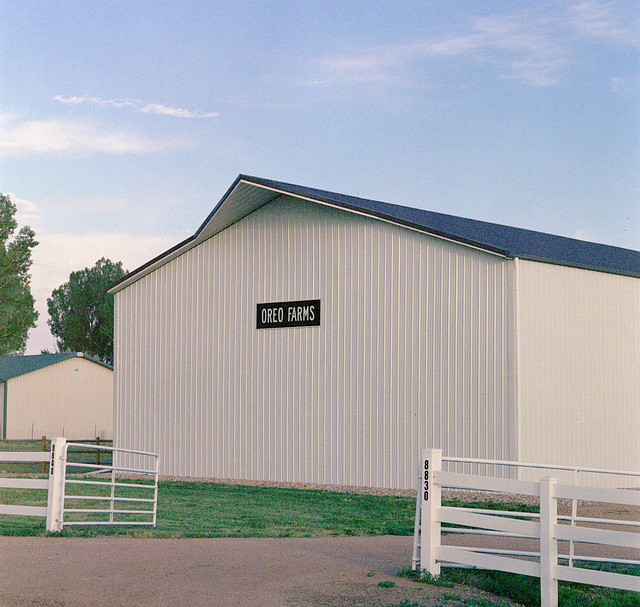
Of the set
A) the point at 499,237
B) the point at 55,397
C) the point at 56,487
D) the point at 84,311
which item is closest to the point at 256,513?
the point at 56,487

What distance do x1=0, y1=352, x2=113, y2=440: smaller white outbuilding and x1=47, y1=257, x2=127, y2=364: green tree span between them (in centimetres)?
2353

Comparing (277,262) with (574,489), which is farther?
(277,262)

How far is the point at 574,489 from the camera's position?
7.43 metres

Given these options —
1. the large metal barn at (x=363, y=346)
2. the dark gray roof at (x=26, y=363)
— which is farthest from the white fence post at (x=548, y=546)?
the dark gray roof at (x=26, y=363)

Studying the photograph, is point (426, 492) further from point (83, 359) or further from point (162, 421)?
point (83, 359)

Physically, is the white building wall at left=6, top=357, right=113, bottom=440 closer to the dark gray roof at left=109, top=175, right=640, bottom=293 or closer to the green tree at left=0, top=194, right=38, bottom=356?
the green tree at left=0, top=194, right=38, bottom=356

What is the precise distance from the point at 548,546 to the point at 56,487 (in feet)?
20.9

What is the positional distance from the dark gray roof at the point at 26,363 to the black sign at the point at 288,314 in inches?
1022

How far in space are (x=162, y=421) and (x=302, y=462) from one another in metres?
4.83

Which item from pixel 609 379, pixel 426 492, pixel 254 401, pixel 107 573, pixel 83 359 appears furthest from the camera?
pixel 83 359

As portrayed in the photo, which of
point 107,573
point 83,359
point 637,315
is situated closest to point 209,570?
point 107,573

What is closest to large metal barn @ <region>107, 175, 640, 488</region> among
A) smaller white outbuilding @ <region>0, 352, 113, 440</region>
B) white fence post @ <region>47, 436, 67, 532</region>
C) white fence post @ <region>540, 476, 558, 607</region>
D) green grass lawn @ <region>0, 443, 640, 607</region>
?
green grass lawn @ <region>0, 443, 640, 607</region>

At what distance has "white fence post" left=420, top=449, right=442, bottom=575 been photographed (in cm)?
841

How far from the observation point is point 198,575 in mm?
8055
